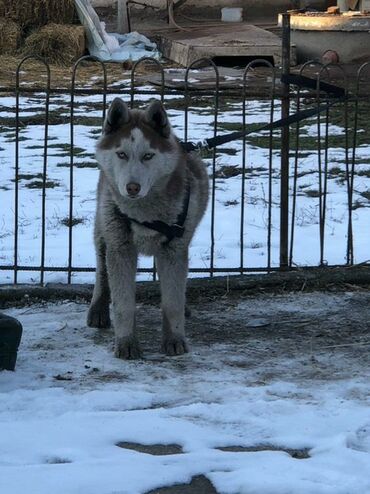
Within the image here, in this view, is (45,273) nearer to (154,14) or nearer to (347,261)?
(347,261)

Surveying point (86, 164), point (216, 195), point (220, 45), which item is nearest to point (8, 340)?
point (216, 195)

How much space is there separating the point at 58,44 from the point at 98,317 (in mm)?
11753

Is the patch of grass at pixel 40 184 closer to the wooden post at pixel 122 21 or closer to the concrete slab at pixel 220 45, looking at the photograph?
the concrete slab at pixel 220 45

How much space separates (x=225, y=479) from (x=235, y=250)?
4.09 metres

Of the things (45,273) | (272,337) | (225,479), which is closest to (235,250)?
(45,273)

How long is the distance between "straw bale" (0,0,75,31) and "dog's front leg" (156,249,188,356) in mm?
13064

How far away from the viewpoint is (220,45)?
1569 centimetres

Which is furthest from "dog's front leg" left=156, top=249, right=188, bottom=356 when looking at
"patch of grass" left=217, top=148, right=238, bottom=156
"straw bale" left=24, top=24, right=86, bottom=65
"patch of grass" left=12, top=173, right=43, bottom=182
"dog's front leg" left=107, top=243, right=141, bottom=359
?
"straw bale" left=24, top=24, right=86, bottom=65

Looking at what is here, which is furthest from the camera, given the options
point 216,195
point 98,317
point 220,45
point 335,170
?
point 220,45

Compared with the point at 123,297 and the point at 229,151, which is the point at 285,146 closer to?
→ the point at 123,297

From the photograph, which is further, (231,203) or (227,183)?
(227,183)

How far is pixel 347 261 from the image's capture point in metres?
6.95

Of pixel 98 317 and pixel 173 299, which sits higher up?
pixel 173 299

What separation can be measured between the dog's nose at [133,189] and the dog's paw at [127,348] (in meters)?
0.75
